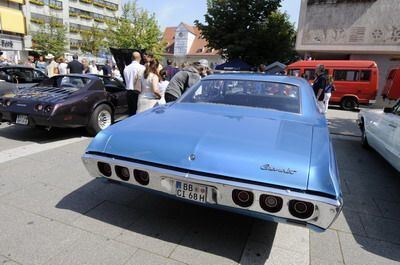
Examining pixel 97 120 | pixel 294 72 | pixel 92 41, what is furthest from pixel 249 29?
pixel 92 41

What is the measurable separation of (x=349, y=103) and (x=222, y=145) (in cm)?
1335

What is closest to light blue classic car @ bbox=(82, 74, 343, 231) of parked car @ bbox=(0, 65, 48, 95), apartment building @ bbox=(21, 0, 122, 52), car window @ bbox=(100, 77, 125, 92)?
car window @ bbox=(100, 77, 125, 92)

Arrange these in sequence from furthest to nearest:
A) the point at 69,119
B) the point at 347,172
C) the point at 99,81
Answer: the point at 99,81 < the point at 69,119 < the point at 347,172

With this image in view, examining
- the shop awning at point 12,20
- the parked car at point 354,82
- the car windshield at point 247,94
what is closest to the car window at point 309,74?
the parked car at point 354,82

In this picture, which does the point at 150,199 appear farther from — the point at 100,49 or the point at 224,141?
the point at 100,49

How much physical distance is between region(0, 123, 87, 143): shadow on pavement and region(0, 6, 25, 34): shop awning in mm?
32377

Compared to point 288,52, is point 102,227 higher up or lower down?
lower down

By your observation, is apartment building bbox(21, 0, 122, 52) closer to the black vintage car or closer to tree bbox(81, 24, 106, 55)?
tree bbox(81, 24, 106, 55)

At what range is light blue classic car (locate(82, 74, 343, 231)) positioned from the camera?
1.80 m

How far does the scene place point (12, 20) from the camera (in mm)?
31641

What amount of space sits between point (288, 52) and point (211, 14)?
25.1ft

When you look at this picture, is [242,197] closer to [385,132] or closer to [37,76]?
[385,132]

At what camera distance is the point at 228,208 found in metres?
2.02

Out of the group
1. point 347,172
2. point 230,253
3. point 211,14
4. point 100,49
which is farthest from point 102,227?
point 100,49
